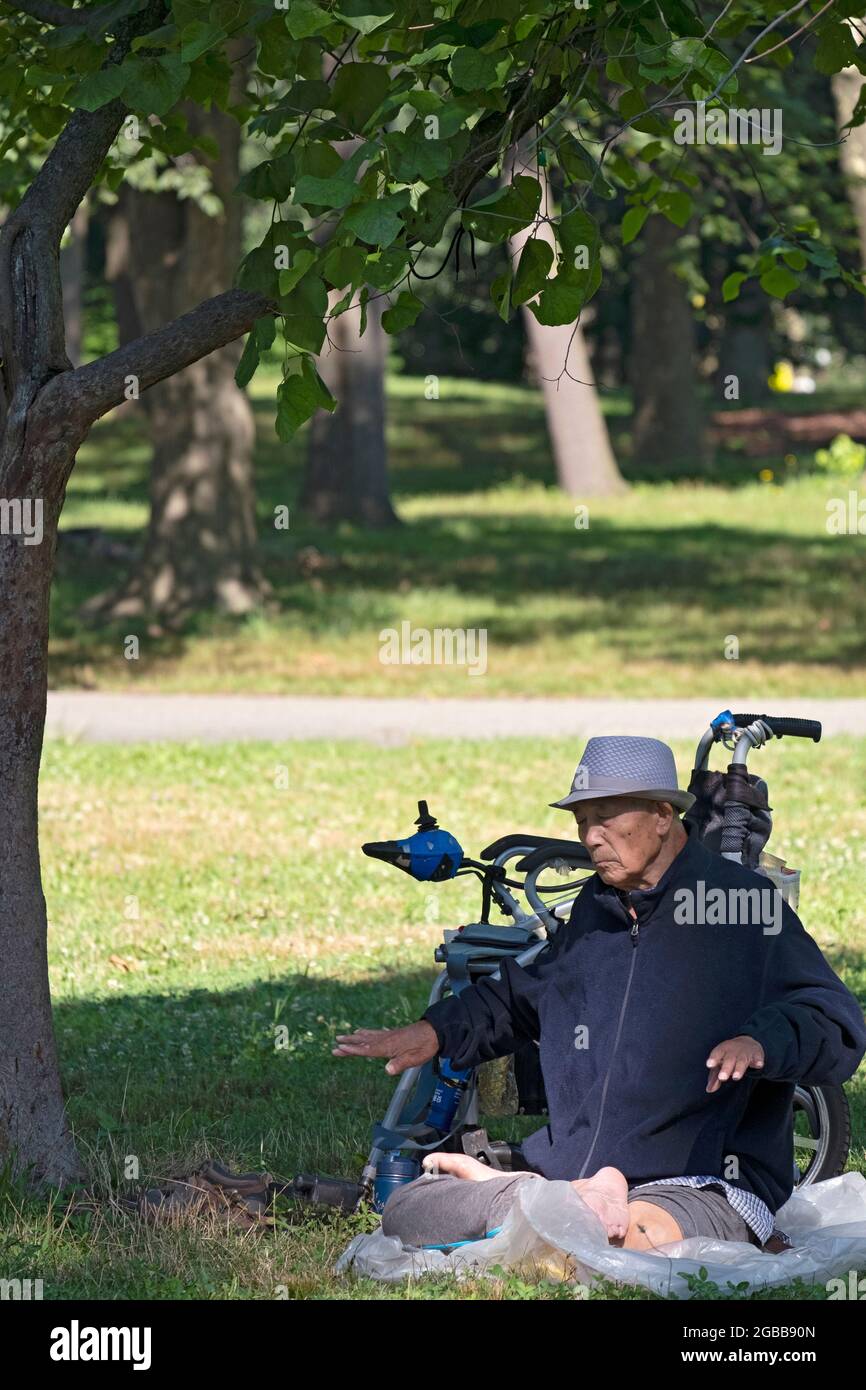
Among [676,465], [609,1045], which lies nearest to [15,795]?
[609,1045]

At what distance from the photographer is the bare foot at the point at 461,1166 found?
196 inches

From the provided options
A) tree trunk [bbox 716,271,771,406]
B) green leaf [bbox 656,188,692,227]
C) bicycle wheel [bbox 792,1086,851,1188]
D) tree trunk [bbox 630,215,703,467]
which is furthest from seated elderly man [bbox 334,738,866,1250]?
tree trunk [bbox 716,271,771,406]

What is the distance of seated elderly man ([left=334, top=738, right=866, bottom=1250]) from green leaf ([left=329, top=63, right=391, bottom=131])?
5.09 ft

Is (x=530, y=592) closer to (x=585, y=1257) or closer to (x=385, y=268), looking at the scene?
(x=385, y=268)

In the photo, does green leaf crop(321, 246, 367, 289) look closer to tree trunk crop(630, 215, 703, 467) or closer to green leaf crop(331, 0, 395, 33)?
green leaf crop(331, 0, 395, 33)

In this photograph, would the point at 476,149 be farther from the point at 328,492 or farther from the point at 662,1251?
the point at 328,492

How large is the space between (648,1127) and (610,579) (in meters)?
17.6

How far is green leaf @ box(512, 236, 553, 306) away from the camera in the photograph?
5.23 m

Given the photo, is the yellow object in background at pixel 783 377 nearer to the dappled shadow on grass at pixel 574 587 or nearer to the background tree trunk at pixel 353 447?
the background tree trunk at pixel 353 447

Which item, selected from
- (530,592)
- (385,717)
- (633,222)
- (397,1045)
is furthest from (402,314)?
(530,592)

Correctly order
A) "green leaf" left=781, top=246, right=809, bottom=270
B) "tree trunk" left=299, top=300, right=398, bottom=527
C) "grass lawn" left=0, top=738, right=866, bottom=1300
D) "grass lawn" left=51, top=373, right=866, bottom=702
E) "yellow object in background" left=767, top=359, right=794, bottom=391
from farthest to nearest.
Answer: "yellow object in background" left=767, top=359, right=794, bottom=391 → "tree trunk" left=299, top=300, right=398, bottom=527 → "grass lawn" left=51, top=373, right=866, bottom=702 → "green leaf" left=781, top=246, right=809, bottom=270 → "grass lawn" left=0, top=738, right=866, bottom=1300

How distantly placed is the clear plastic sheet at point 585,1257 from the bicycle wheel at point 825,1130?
84cm

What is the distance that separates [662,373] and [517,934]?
28.5 metres

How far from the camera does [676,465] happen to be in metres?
33.8
